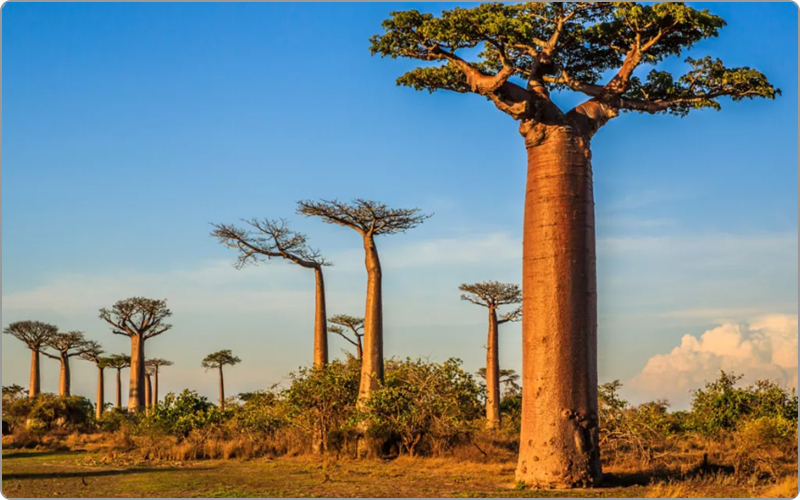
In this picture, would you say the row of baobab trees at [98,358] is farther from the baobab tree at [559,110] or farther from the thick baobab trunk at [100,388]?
the baobab tree at [559,110]

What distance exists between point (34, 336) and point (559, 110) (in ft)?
85.7

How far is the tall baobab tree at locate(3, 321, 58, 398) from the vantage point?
3009 centimetres

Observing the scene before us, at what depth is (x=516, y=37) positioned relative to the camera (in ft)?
33.0

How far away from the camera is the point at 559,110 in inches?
375

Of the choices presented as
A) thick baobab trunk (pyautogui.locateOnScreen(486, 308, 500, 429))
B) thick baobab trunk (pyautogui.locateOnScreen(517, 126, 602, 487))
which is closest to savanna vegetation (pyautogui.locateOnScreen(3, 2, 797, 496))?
thick baobab trunk (pyautogui.locateOnScreen(517, 126, 602, 487))

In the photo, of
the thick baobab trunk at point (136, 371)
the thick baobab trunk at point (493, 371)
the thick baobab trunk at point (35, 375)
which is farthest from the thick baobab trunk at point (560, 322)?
the thick baobab trunk at point (35, 375)

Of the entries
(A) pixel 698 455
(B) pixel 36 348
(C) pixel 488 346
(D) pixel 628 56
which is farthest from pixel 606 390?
(B) pixel 36 348

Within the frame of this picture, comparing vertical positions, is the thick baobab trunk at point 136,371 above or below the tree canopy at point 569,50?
below

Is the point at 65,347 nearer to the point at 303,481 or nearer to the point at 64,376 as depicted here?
the point at 64,376

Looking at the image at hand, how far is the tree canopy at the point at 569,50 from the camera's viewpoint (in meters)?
9.59

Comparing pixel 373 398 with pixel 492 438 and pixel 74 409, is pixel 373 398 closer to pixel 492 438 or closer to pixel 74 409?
pixel 492 438

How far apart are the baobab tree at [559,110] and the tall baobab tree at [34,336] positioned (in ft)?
78.4

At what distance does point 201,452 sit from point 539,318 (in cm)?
781

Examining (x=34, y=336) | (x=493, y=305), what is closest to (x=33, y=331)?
(x=34, y=336)
